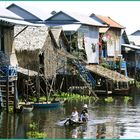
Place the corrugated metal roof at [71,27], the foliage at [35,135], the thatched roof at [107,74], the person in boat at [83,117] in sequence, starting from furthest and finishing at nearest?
1. the corrugated metal roof at [71,27]
2. the thatched roof at [107,74]
3. the person in boat at [83,117]
4. the foliage at [35,135]

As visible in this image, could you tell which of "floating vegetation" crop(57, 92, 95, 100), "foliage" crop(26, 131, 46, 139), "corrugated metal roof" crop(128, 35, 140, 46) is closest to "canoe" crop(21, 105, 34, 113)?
"foliage" crop(26, 131, 46, 139)

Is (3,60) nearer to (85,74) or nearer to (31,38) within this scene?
(31,38)

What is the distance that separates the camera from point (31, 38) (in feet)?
139

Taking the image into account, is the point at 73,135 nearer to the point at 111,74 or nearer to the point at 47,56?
the point at 47,56

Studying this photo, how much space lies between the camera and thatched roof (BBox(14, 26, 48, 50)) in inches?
1647

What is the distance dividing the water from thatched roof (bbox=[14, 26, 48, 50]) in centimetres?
599

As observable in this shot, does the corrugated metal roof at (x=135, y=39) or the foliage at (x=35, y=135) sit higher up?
the corrugated metal roof at (x=135, y=39)

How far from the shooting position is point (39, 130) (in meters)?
26.9

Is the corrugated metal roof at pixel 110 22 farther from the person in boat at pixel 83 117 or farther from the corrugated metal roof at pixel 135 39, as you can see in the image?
the person in boat at pixel 83 117

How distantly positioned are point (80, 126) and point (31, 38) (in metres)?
15.8

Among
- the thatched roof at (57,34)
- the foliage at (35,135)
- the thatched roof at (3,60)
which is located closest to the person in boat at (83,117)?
the foliage at (35,135)

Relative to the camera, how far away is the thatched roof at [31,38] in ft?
137

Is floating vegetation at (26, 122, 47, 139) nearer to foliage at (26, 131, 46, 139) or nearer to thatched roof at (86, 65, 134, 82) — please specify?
foliage at (26, 131, 46, 139)

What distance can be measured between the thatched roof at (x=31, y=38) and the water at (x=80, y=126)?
5.99m
